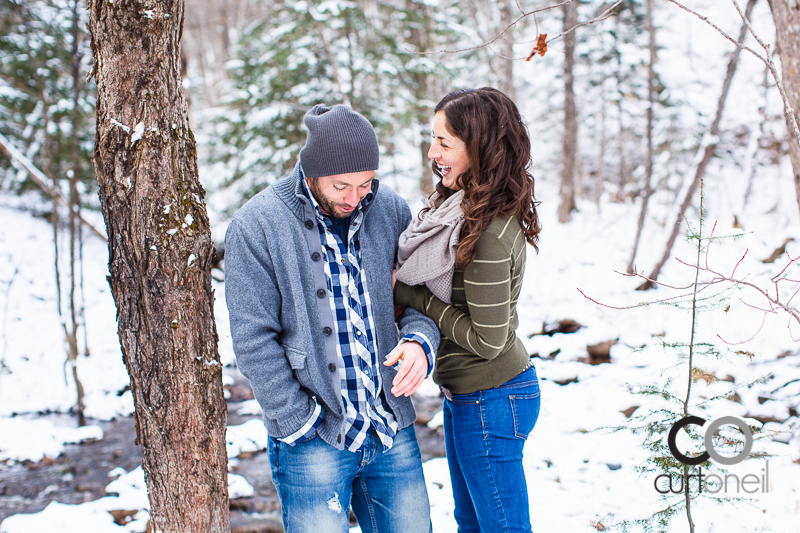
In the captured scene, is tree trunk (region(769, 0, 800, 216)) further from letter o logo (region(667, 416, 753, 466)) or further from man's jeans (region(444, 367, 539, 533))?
man's jeans (region(444, 367, 539, 533))

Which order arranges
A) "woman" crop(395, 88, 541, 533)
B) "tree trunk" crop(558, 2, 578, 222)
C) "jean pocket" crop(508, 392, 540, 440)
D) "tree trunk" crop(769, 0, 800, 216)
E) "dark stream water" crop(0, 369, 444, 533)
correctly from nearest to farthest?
"woman" crop(395, 88, 541, 533) → "jean pocket" crop(508, 392, 540, 440) → "tree trunk" crop(769, 0, 800, 216) → "dark stream water" crop(0, 369, 444, 533) → "tree trunk" crop(558, 2, 578, 222)

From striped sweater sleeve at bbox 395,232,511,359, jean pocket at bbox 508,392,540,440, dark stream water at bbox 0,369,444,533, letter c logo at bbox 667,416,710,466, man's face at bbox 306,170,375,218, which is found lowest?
dark stream water at bbox 0,369,444,533

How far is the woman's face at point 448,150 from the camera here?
1.85 m

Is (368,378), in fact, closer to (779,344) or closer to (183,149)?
(183,149)

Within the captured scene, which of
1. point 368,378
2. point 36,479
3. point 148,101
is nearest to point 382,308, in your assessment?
point 368,378

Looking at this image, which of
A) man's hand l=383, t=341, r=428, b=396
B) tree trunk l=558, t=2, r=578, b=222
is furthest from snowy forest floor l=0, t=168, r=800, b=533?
tree trunk l=558, t=2, r=578, b=222

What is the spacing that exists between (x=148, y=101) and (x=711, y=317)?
6643mm

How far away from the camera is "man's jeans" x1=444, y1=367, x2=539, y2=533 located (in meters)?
1.84

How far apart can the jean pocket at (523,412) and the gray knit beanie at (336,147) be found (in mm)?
1044

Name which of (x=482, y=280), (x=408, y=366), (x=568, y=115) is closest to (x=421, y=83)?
(x=568, y=115)

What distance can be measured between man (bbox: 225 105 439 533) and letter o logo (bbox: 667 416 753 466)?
106 centimetres

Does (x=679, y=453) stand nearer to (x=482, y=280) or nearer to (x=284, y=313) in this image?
(x=482, y=280)

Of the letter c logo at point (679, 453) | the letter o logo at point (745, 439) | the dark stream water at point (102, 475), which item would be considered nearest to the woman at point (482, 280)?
the letter c logo at point (679, 453)

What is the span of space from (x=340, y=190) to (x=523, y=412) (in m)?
1.09
